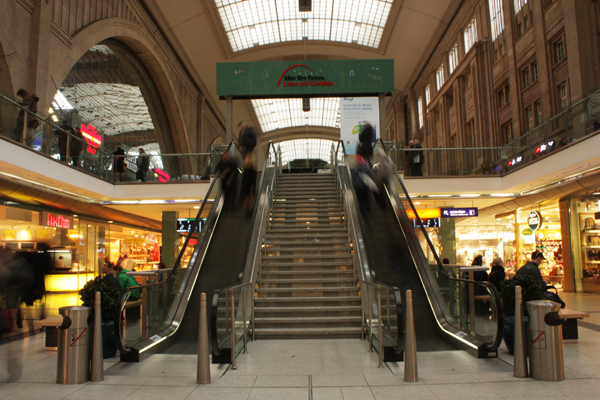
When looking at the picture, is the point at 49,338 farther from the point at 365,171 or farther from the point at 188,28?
the point at 188,28

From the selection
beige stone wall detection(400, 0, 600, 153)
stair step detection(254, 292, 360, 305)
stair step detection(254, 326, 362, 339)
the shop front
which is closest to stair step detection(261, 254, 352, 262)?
stair step detection(254, 292, 360, 305)

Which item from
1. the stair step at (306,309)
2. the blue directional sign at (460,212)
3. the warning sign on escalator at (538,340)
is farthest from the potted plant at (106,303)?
the blue directional sign at (460,212)

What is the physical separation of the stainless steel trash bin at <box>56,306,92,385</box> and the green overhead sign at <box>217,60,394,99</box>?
1079 centimetres

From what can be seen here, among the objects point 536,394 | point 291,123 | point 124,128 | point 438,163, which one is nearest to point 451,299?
point 536,394

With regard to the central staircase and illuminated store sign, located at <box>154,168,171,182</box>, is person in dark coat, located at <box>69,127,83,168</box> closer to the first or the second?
illuminated store sign, located at <box>154,168,171,182</box>

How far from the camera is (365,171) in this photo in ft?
40.7

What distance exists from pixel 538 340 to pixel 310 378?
7.78 ft

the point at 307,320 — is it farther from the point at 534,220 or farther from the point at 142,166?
the point at 534,220

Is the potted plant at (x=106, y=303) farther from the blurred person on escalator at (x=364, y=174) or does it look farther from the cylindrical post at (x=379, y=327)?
the blurred person on escalator at (x=364, y=174)

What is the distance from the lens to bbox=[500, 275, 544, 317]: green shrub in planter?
5703mm

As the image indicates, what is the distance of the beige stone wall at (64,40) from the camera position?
1227cm

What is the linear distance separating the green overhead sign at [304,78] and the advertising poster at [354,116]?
12.4 feet

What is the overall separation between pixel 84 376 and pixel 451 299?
→ 193 inches

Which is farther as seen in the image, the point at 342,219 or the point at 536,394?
the point at 342,219
